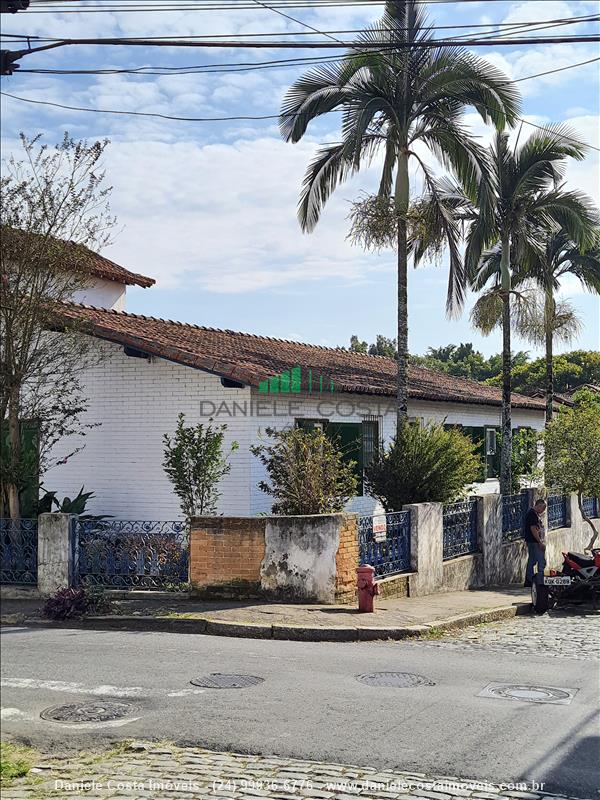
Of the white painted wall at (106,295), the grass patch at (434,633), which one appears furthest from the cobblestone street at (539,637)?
the white painted wall at (106,295)

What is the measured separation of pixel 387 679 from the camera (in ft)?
28.1

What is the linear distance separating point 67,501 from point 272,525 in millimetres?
4803

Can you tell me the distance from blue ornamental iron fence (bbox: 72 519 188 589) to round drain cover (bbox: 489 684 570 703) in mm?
5744

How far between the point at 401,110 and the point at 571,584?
10135 mm

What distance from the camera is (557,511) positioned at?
22.6 meters

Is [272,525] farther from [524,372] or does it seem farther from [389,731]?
[524,372]

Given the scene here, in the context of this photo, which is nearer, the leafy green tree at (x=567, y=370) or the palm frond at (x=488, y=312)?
the palm frond at (x=488, y=312)

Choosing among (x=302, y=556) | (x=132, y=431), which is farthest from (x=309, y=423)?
(x=302, y=556)

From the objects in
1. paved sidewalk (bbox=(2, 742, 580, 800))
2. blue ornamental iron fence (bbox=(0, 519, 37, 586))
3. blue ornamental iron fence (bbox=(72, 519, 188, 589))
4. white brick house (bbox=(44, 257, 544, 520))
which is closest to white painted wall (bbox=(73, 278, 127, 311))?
white brick house (bbox=(44, 257, 544, 520))

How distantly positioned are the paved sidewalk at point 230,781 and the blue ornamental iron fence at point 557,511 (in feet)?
55.2

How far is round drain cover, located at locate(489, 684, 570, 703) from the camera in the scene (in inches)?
310

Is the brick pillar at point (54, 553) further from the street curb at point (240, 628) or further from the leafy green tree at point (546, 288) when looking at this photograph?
the leafy green tree at point (546, 288)

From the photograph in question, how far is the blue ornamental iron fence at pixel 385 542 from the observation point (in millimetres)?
13352

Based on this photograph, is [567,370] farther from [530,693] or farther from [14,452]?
[530,693]
